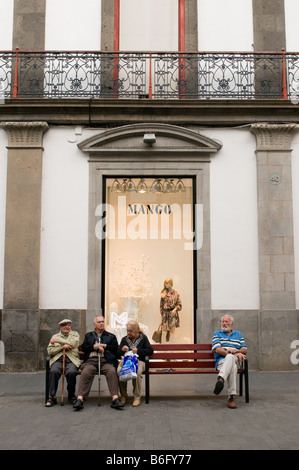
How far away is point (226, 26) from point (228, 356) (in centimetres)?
779

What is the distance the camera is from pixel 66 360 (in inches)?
301

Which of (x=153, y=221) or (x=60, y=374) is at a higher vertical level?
(x=153, y=221)

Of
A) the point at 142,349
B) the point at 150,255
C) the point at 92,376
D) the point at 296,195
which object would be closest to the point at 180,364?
the point at 142,349

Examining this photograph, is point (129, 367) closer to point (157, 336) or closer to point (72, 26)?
point (157, 336)

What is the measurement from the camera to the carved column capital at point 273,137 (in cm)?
1091

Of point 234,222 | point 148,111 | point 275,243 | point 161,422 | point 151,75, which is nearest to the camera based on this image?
point 161,422

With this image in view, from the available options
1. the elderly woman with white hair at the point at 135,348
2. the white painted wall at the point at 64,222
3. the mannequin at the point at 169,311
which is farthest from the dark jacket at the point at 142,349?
the mannequin at the point at 169,311

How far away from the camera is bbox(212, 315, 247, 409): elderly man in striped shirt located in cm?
717

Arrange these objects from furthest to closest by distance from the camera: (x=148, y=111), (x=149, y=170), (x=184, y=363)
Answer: (x=149, y=170), (x=148, y=111), (x=184, y=363)

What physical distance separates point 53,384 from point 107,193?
16.3 feet

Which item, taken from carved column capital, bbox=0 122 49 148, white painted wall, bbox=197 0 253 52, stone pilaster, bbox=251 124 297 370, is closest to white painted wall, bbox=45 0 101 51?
carved column capital, bbox=0 122 49 148

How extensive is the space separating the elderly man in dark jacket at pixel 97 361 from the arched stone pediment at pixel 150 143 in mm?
4529

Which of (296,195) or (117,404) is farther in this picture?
(296,195)

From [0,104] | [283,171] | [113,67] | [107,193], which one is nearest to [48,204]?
[107,193]
